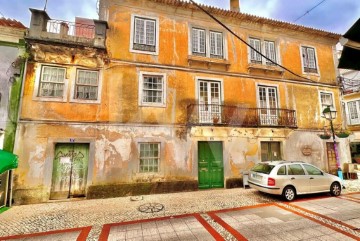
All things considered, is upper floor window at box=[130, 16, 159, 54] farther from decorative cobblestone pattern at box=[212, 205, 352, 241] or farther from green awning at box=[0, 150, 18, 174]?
decorative cobblestone pattern at box=[212, 205, 352, 241]

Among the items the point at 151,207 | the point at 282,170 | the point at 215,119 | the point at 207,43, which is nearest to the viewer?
the point at 151,207

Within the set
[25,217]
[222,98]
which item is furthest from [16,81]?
[222,98]

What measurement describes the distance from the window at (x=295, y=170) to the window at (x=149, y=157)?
6342 mm

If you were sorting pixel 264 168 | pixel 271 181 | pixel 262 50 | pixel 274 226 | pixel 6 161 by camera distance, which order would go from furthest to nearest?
pixel 262 50 → pixel 264 168 → pixel 271 181 → pixel 6 161 → pixel 274 226

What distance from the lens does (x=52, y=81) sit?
29.8 feet

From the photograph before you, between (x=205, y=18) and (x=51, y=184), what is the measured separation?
12.7 meters

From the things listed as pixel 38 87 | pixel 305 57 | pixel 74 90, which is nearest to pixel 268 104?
pixel 305 57

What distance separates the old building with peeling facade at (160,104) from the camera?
8734mm

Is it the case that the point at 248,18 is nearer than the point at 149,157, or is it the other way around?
the point at 149,157

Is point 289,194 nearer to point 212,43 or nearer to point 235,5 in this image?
point 212,43

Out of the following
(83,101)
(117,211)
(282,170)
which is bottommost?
(117,211)

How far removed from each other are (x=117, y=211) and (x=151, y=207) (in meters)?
1.31

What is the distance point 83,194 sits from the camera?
874 cm

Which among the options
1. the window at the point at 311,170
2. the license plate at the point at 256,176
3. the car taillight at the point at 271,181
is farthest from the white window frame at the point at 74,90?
the window at the point at 311,170
